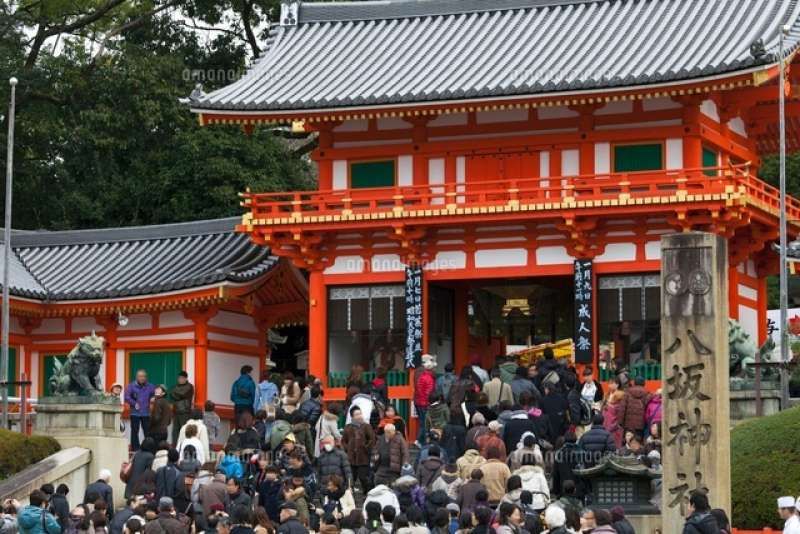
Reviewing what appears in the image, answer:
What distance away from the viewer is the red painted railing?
3812 centimetres

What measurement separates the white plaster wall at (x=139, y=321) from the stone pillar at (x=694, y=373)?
21.4 metres

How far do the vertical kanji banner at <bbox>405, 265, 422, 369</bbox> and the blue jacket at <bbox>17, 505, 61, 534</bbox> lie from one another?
15.1 m

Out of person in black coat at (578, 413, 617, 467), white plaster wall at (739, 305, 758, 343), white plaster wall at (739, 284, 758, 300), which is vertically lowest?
person in black coat at (578, 413, 617, 467)

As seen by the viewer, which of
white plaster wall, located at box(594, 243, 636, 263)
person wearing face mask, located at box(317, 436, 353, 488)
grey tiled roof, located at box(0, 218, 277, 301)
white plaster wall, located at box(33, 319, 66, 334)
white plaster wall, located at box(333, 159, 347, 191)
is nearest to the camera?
person wearing face mask, located at box(317, 436, 353, 488)

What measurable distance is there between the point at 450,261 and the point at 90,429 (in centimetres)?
913

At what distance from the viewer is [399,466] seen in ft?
95.3

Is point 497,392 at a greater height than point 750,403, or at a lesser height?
greater

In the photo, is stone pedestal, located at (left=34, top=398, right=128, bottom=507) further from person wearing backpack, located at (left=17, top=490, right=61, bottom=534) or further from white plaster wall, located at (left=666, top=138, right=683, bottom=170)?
white plaster wall, located at (left=666, top=138, right=683, bottom=170)

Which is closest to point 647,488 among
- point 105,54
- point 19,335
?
point 19,335

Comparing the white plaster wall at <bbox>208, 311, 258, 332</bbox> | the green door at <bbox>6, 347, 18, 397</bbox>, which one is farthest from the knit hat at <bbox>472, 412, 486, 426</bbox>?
the green door at <bbox>6, 347, 18, 397</bbox>

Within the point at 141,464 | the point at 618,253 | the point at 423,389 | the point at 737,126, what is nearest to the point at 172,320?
the point at 618,253

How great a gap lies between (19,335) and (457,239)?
10.5 metres

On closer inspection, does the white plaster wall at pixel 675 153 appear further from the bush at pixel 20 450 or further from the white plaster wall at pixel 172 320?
the bush at pixel 20 450

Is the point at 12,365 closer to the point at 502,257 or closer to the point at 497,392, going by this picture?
the point at 502,257
